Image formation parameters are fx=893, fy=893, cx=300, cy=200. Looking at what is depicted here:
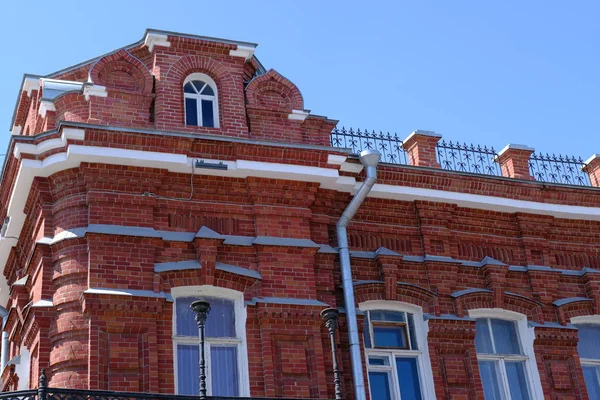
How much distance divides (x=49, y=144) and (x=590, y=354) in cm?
827

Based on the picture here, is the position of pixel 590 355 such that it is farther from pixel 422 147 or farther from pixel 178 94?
pixel 178 94

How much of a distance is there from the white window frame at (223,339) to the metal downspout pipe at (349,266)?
138 centimetres

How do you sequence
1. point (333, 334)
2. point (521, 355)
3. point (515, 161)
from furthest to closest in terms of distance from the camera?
point (515, 161) → point (521, 355) → point (333, 334)

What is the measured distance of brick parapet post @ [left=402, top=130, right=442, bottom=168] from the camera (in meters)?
13.4

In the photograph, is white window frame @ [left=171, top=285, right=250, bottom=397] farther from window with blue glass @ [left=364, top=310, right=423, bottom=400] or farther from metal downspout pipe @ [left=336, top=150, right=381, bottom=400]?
window with blue glass @ [left=364, top=310, right=423, bottom=400]

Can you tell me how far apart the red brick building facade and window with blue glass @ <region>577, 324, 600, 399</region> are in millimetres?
38

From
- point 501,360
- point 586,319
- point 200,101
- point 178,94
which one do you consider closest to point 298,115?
point 200,101


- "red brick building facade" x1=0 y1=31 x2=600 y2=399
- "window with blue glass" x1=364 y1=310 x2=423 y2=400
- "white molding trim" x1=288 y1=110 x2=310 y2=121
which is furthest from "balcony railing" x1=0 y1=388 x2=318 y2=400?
"white molding trim" x1=288 y1=110 x2=310 y2=121

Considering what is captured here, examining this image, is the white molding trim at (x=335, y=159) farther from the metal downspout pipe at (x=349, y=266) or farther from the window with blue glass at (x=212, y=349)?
the window with blue glass at (x=212, y=349)

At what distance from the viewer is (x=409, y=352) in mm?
12031

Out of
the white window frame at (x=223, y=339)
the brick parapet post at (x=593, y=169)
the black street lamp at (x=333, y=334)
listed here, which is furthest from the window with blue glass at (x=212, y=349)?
the brick parapet post at (x=593, y=169)

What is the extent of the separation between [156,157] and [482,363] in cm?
532

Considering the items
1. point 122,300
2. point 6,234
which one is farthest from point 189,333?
point 6,234

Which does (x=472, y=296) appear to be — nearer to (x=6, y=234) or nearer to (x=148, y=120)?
(x=148, y=120)
